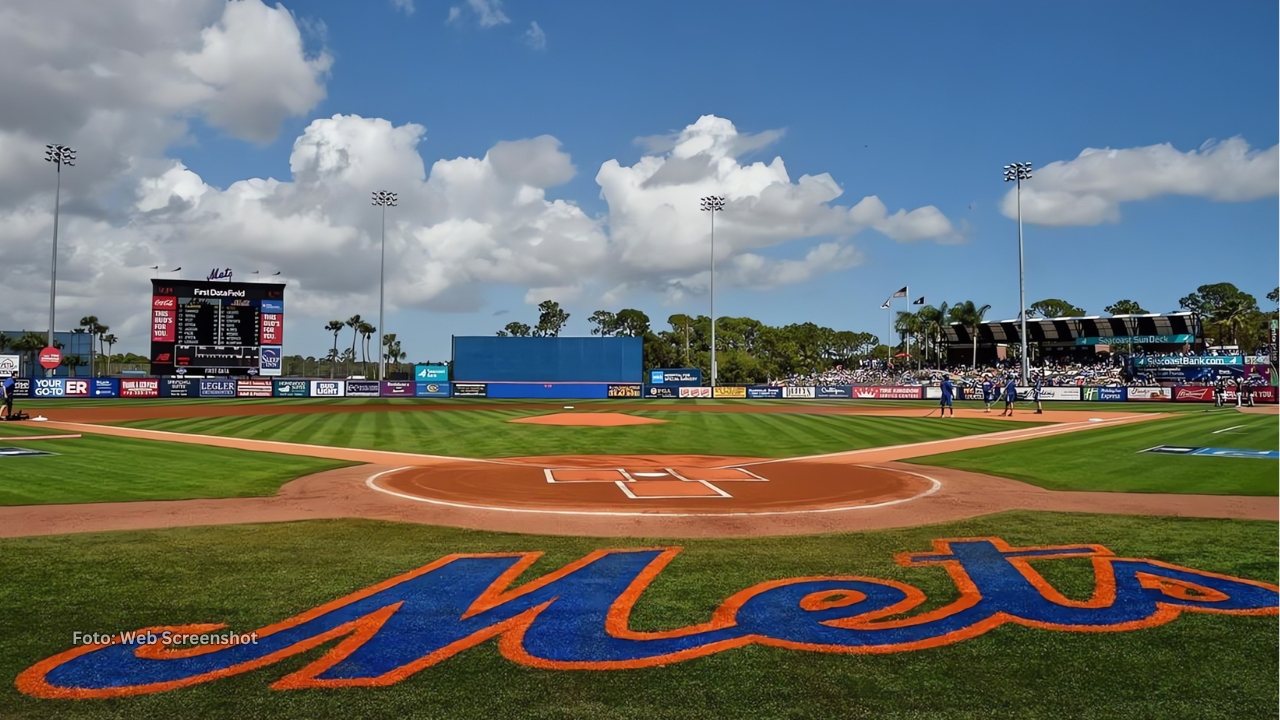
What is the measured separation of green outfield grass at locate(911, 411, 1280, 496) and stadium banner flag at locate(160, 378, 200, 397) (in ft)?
191

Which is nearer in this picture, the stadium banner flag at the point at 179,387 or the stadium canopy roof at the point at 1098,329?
the stadium banner flag at the point at 179,387

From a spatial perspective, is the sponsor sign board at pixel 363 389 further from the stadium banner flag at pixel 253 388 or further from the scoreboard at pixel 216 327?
the scoreboard at pixel 216 327

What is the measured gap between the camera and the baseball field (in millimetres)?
4531

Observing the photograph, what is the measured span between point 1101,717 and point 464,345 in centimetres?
6738

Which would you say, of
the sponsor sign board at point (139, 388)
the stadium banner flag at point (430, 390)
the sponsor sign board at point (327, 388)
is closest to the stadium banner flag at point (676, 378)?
the stadium banner flag at point (430, 390)

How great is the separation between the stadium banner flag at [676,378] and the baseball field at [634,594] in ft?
173

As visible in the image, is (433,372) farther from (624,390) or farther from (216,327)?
(216,327)

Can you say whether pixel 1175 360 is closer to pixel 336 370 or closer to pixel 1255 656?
pixel 1255 656

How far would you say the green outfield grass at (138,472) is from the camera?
40.7 ft

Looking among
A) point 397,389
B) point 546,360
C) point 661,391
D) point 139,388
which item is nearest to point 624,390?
point 661,391

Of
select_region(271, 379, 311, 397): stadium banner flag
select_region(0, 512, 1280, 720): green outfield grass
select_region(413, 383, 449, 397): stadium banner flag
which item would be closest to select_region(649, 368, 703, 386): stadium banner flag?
select_region(413, 383, 449, 397): stadium banner flag

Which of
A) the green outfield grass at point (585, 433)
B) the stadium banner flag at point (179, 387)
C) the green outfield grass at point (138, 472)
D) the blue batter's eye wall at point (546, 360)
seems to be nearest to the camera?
the green outfield grass at point (138, 472)

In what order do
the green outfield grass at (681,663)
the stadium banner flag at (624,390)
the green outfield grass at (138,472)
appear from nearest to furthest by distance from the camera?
the green outfield grass at (681,663)
the green outfield grass at (138,472)
the stadium banner flag at (624,390)

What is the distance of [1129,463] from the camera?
1741 centimetres
